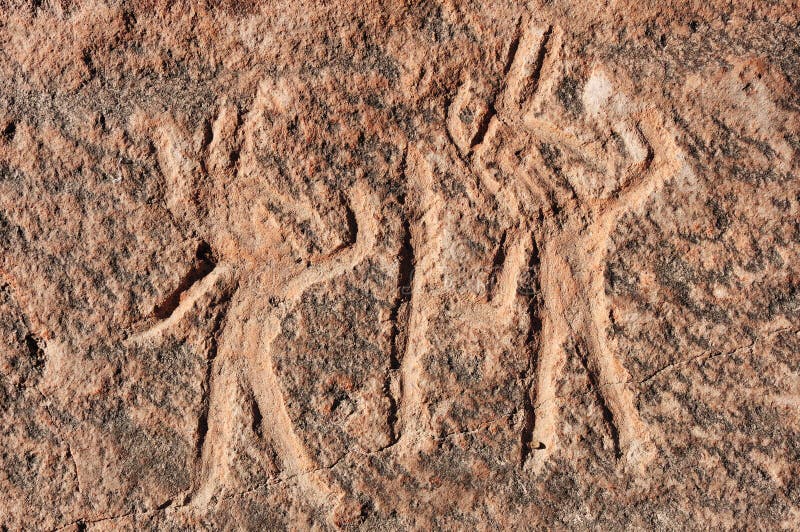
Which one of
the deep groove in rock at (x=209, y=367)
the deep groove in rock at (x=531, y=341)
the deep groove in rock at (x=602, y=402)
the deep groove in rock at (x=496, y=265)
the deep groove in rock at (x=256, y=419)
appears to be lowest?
the deep groove in rock at (x=602, y=402)

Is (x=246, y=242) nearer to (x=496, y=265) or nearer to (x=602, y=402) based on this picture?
(x=496, y=265)

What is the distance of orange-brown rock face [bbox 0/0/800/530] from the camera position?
3.87 ft

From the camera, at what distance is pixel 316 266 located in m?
1.19

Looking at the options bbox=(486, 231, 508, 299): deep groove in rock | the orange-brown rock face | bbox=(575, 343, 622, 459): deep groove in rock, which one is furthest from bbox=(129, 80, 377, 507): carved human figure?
bbox=(575, 343, 622, 459): deep groove in rock

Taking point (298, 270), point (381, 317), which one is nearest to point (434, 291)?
point (381, 317)

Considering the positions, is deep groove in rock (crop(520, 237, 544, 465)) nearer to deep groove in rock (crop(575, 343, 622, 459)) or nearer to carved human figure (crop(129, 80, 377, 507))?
deep groove in rock (crop(575, 343, 622, 459))

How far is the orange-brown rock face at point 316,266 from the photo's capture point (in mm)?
1179

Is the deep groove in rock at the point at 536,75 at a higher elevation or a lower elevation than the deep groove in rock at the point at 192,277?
lower

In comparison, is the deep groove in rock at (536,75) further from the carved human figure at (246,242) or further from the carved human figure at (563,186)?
the carved human figure at (246,242)

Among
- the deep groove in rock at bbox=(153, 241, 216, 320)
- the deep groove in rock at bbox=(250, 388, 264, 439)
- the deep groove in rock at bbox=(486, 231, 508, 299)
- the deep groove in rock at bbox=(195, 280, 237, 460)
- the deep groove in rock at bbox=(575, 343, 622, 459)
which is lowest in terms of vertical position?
the deep groove in rock at bbox=(575, 343, 622, 459)

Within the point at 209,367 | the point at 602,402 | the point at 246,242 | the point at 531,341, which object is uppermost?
the point at 246,242

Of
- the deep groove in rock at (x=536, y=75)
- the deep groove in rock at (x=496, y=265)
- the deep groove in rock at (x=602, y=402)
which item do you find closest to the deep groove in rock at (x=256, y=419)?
the deep groove in rock at (x=496, y=265)

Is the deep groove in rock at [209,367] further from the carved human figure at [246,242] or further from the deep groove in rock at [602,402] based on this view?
the deep groove in rock at [602,402]

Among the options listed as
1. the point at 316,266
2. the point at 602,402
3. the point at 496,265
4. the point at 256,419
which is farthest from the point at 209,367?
the point at 602,402
